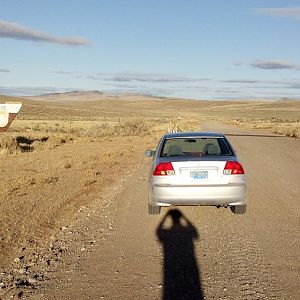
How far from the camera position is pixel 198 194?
28.4 ft

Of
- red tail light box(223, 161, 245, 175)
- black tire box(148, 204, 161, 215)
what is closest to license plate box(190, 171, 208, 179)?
red tail light box(223, 161, 245, 175)

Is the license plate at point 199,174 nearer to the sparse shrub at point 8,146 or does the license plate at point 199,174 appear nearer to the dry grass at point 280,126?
the sparse shrub at point 8,146

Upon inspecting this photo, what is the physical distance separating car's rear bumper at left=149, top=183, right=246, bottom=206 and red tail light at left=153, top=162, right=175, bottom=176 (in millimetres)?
222

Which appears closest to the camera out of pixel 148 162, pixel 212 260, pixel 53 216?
pixel 212 260

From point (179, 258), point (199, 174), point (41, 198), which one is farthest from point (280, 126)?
point (179, 258)

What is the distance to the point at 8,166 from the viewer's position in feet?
60.8

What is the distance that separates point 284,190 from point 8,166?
409 inches

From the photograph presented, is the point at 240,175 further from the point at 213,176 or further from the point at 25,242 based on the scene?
the point at 25,242

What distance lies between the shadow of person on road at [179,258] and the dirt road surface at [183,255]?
1 cm

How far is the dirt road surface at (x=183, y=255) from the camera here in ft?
18.0

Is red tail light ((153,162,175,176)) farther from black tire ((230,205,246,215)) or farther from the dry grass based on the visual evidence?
the dry grass

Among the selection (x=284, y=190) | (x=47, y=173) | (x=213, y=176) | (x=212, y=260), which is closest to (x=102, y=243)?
(x=212, y=260)

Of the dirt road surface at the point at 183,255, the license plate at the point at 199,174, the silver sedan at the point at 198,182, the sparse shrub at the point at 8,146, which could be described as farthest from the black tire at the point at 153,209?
the sparse shrub at the point at 8,146

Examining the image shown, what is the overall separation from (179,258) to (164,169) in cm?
243
